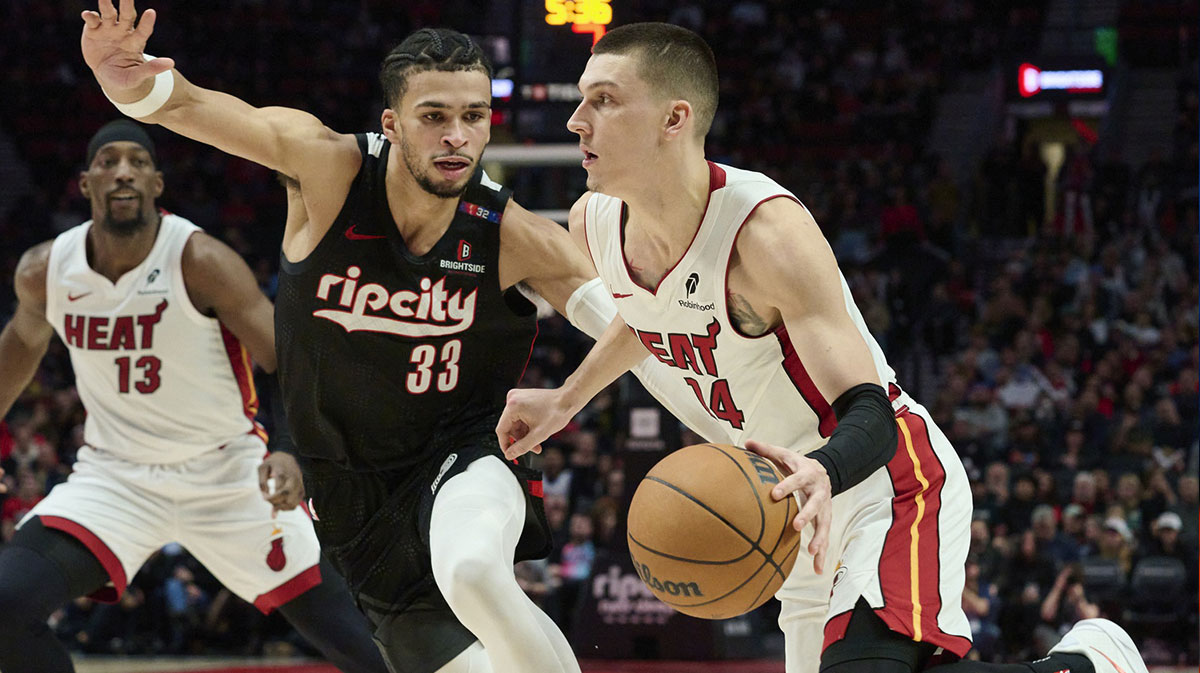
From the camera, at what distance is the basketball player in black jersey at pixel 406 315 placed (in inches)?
159

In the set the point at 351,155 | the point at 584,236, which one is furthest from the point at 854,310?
the point at 351,155

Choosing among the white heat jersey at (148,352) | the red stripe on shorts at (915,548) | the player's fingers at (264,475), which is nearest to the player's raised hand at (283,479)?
the player's fingers at (264,475)

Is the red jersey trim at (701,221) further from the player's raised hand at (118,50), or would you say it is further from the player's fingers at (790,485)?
the player's raised hand at (118,50)

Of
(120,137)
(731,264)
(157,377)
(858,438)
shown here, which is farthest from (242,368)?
(858,438)

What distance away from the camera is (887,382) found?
139 inches

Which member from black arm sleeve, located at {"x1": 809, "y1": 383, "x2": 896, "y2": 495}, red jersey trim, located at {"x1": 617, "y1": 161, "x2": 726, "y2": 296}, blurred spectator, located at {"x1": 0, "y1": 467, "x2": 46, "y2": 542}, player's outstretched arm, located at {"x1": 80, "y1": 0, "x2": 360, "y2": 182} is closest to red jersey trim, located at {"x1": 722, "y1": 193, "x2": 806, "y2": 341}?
red jersey trim, located at {"x1": 617, "y1": 161, "x2": 726, "y2": 296}

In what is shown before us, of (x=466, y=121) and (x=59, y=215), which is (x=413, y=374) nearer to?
(x=466, y=121)

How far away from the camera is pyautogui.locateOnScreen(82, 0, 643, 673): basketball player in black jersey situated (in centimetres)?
403

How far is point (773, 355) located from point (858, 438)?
2.00 feet

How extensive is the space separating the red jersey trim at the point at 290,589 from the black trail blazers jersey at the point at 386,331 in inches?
43.6

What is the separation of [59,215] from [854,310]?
1439 centimetres

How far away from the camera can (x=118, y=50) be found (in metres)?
3.79

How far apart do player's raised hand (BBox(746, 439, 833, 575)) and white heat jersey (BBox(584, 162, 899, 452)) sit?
2.19 feet

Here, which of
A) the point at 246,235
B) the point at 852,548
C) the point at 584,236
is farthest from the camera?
the point at 246,235
